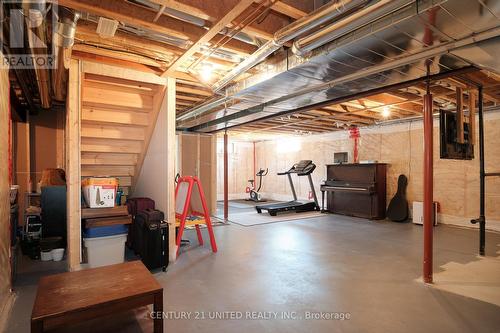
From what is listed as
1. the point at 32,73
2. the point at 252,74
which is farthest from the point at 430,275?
the point at 32,73

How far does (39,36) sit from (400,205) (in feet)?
22.6

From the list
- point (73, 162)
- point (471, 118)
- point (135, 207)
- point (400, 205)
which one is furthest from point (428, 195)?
point (73, 162)

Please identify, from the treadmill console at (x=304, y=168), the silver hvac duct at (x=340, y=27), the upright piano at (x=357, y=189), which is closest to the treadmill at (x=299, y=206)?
the treadmill console at (x=304, y=168)

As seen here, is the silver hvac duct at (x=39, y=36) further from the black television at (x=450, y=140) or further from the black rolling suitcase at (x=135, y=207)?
the black television at (x=450, y=140)

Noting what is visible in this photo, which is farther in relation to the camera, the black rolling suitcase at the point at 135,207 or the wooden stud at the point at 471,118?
the black rolling suitcase at the point at 135,207

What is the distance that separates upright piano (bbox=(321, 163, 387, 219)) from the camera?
6.51 m

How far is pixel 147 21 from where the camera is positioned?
7.54 ft

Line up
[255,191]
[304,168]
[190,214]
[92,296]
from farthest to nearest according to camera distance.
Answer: [255,191], [304,168], [190,214], [92,296]

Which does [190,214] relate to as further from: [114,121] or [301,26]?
[301,26]

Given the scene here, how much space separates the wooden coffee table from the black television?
3.44 metres

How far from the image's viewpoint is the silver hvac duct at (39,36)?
5.33 ft

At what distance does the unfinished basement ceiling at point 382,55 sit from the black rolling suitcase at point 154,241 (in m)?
1.88

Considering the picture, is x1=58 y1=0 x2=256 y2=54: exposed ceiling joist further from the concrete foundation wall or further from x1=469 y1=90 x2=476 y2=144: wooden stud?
the concrete foundation wall

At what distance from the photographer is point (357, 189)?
661 centimetres
